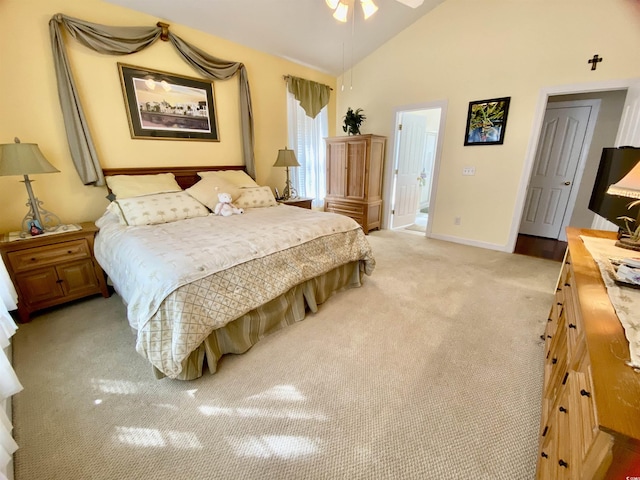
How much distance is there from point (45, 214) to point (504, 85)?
16.7ft

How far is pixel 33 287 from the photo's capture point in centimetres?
212

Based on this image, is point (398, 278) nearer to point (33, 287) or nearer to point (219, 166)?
point (219, 166)

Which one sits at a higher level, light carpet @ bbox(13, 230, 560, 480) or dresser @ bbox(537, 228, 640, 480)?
dresser @ bbox(537, 228, 640, 480)

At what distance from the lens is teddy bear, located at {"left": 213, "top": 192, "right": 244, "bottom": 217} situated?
271cm

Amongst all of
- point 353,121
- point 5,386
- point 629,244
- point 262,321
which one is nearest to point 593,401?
point 629,244

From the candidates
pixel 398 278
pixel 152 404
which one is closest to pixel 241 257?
pixel 152 404

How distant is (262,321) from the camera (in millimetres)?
1897

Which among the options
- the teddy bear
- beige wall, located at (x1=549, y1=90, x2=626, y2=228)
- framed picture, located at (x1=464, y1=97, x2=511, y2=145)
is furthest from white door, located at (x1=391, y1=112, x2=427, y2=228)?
the teddy bear

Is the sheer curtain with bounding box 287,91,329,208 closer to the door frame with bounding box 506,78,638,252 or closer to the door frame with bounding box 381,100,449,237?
the door frame with bounding box 381,100,449,237

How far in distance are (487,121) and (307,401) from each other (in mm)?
3900

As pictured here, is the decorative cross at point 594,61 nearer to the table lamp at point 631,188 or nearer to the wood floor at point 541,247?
the wood floor at point 541,247

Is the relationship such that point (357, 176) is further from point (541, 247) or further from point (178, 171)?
point (541, 247)

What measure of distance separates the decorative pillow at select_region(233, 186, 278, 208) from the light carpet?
1532 millimetres

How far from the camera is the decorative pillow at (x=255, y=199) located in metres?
3.04
